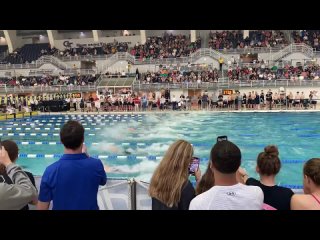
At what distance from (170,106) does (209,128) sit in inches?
352

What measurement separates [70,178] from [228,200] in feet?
3.72

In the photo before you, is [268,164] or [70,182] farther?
[268,164]

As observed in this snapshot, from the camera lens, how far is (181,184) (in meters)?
2.37

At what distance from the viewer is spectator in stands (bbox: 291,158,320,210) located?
241 cm

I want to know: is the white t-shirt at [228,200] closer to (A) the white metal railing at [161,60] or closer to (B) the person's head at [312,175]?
(B) the person's head at [312,175]

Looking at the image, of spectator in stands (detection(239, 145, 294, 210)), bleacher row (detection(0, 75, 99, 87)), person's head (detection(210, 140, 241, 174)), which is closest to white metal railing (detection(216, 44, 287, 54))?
bleacher row (detection(0, 75, 99, 87))

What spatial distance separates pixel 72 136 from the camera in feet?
8.33

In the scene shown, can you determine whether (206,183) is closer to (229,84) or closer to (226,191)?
(226,191)

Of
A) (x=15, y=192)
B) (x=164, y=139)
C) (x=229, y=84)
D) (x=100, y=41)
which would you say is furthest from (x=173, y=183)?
(x=100, y=41)

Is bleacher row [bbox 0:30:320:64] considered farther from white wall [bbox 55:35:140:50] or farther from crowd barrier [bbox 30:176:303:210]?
crowd barrier [bbox 30:176:303:210]

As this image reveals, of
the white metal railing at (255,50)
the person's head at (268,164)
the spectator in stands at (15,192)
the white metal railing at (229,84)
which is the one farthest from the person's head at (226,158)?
the white metal railing at (255,50)

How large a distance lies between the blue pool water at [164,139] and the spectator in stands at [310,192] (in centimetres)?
486

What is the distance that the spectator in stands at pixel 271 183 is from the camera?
100 inches
